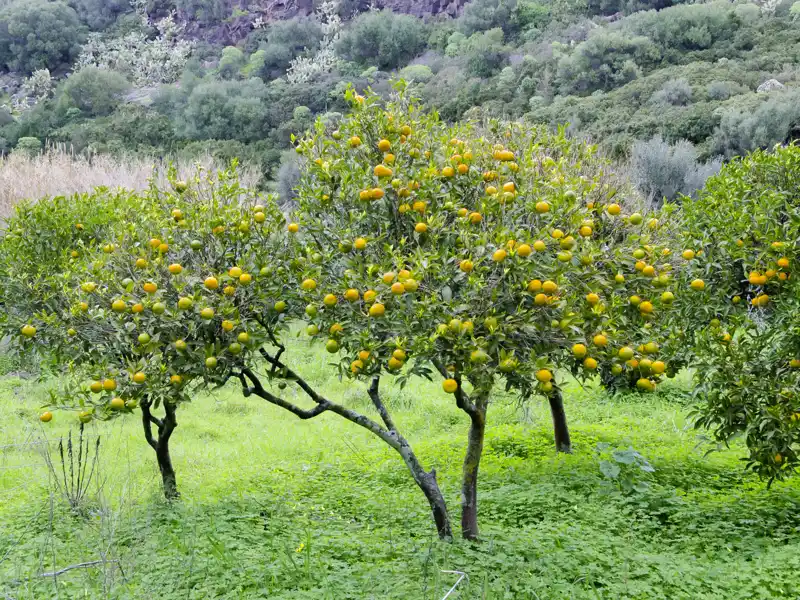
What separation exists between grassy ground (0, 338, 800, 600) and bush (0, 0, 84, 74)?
47.5m

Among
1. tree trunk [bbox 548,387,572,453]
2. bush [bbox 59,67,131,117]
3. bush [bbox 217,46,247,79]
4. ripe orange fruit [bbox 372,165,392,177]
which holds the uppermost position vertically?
bush [bbox 217,46,247,79]

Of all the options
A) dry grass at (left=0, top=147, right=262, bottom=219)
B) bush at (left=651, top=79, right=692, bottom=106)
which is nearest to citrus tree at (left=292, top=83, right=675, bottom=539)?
dry grass at (left=0, top=147, right=262, bottom=219)

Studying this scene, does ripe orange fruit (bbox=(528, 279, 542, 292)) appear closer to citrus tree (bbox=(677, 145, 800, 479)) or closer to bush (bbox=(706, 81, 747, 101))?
citrus tree (bbox=(677, 145, 800, 479))

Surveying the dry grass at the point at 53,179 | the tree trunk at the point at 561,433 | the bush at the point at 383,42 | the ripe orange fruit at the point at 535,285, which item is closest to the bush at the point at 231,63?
the bush at the point at 383,42

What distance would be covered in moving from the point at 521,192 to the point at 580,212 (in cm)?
39

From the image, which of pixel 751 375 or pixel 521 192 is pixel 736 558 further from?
pixel 521 192

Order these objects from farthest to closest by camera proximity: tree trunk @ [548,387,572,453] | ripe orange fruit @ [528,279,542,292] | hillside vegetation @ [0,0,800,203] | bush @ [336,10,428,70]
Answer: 1. bush @ [336,10,428,70]
2. hillside vegetation @ [0,0,800,203]
3. tree trunk @ [548,387,572,453]
4. ripe orange fruit @ [528,279,542,292]

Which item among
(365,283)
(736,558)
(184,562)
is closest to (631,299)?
(365,283)

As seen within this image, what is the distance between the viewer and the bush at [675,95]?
2453cm

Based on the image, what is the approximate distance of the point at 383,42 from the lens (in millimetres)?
42000

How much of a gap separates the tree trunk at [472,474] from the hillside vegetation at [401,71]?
1285 cm

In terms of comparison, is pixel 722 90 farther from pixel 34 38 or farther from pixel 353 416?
pixel 34 38

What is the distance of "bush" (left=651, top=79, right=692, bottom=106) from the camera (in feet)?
80.5

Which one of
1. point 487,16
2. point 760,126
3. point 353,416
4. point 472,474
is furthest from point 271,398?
point 487,16
